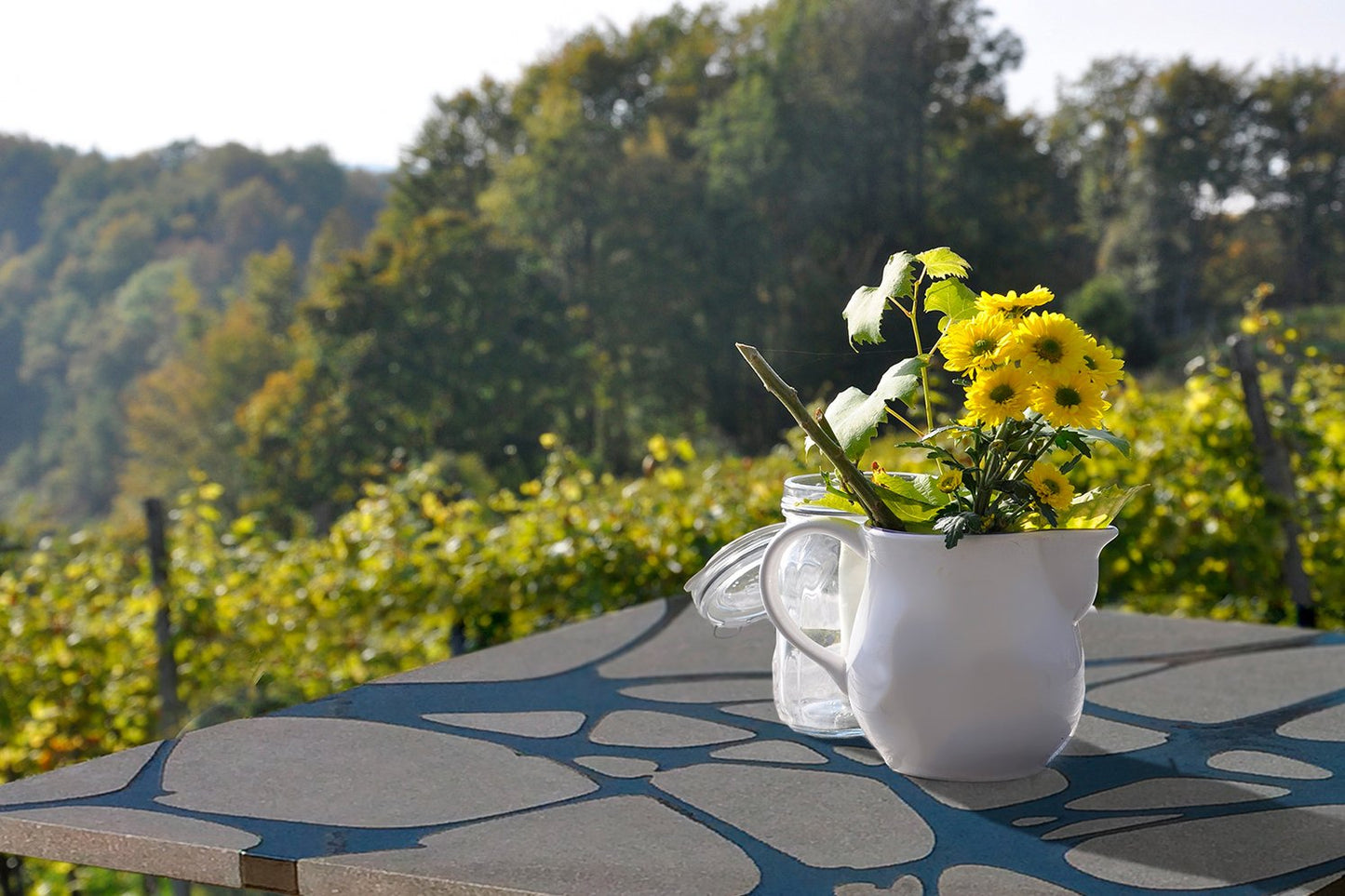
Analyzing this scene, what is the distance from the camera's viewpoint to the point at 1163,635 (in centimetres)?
138

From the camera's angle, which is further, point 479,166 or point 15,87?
point 479,166

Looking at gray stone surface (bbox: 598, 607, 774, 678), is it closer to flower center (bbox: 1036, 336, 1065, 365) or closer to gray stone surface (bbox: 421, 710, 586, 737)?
gray stone surface (bbox: 421, 710, 586, 737)

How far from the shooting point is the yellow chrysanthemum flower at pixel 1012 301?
2.62 ft

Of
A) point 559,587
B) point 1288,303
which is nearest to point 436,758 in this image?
point 559,587

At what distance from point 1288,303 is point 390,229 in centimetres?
1235

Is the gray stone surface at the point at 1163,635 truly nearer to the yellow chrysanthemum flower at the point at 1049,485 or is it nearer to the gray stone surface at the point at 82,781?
the yellow chrysanthemum flower at the point at 1049,485

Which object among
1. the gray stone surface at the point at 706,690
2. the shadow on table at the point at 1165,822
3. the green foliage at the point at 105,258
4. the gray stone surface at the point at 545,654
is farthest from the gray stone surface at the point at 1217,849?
the green foliage at the point at 105,258

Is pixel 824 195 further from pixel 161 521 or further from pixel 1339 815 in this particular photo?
pixel 1339 815

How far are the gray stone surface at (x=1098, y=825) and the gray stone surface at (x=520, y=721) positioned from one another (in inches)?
16.3

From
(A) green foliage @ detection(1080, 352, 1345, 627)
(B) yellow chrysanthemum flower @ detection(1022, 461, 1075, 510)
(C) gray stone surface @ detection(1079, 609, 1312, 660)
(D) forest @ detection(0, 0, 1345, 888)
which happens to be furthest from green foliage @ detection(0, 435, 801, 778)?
(D) forest @ detection(0, 0, 1345, 888)

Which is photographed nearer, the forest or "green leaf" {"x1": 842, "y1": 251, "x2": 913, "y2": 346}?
"green leaf" {"x1": 842, "y1": 251, "x2": 913, "y2": 346}

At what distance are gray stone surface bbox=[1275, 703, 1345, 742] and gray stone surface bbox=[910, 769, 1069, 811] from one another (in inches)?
9.8

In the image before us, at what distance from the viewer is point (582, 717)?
1.09m

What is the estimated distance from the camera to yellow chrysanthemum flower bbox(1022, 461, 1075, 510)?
81cm
